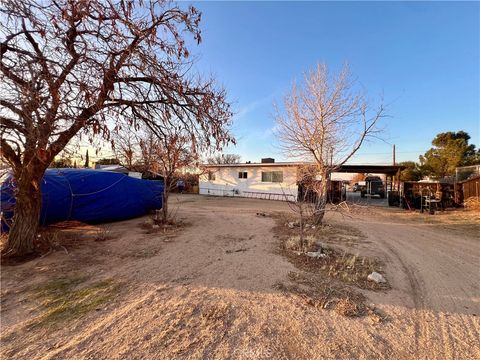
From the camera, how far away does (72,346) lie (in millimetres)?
2395

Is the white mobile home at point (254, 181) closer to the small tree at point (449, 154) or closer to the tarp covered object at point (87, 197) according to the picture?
the tarp covered object at point (87, 197)

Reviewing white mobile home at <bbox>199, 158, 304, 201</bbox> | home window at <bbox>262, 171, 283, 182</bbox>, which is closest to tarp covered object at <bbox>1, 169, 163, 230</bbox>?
white mobile home at <bbox>199, 158, 304, 201</bbox>

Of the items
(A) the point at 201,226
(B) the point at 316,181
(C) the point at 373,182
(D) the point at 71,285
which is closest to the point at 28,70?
(D) the point at 71,285

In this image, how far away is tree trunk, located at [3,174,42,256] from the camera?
4.84 m

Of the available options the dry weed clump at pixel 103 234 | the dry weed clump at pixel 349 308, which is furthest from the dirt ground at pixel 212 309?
the dry weed clump at pixel 103 234

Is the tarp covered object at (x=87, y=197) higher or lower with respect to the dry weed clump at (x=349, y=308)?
higher

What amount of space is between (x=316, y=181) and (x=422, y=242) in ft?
13.8

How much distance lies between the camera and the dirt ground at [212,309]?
7.97 feet

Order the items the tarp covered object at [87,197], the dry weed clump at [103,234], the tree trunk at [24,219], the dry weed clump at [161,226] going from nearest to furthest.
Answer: the tree trunk at [24,219]
the dry weed clump at [103,234]
the tarp covered object at [87,197]
the dry weed clump at [161,226]

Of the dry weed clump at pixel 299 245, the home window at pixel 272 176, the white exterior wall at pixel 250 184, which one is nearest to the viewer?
the dry weed clump at pixel 299 245

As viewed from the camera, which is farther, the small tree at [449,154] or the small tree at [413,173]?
the small tree at [413,173]

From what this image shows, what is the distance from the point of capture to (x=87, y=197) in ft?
26.0

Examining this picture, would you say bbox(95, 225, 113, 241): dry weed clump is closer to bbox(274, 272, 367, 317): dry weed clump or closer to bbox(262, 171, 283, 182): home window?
bbox(274, 272, 367, 317): dry weed clump

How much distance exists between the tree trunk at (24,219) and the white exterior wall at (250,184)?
43.3 ft
